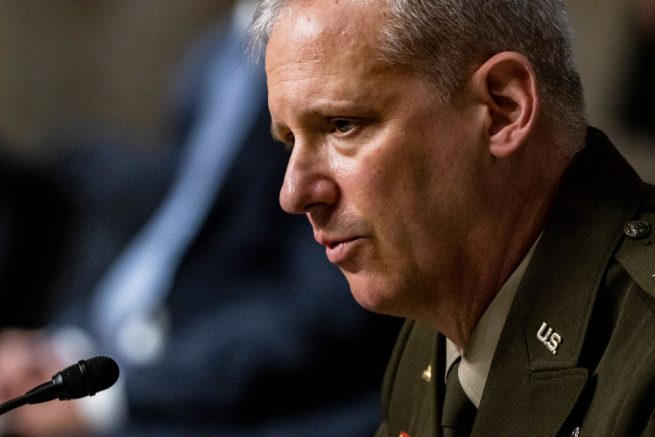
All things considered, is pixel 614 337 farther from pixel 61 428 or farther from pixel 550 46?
pixel 61 428

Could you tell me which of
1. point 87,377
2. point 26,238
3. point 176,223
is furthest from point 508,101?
point 26,238

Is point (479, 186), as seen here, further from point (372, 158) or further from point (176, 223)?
point (176, 223)

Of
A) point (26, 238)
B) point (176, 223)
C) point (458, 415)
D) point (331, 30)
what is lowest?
point (458, 415)

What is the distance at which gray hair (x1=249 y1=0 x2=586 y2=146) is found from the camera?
1618 mm

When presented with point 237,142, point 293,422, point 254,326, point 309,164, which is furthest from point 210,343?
point 309,164

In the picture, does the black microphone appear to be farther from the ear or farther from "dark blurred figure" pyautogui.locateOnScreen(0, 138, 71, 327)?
"dark blurred figure" pyautogui.locateOnScreen(0, 138, 71, 327)

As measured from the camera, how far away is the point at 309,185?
5.55 ft

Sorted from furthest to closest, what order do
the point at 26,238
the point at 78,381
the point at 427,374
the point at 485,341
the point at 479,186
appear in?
the point at 26,238 < the point at 427,374 < the point at 485,341 < the point at 479,186 < the point at 78,381

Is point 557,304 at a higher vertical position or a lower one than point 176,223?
lower

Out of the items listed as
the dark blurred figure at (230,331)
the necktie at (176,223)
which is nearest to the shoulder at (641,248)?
the dark blurred figure at (230,331)

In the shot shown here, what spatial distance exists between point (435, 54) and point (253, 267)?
2050 mm

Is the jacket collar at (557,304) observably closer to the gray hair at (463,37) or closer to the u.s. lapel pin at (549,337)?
the u.s. lapel pin at (549,337)

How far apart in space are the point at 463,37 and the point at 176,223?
7.65 ft

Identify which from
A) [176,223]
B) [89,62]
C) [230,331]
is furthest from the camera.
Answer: [89,62]
